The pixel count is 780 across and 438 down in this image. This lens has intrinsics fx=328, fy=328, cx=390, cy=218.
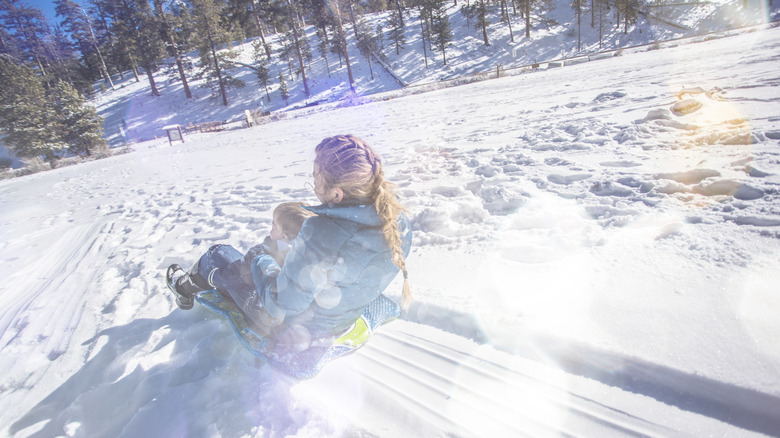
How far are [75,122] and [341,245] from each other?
2731 cm

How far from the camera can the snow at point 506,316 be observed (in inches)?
54.6

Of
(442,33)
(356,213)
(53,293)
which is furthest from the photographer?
(442,33)

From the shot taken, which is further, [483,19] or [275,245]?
[483,19]

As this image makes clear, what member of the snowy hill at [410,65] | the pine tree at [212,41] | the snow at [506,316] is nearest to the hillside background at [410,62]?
the snowy hill at [410,65]

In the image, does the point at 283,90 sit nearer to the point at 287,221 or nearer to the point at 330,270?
the point at 287,221

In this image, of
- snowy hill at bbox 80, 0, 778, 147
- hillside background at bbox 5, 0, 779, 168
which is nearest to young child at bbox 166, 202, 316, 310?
hillside background at bbox 5, 0, 779, 168

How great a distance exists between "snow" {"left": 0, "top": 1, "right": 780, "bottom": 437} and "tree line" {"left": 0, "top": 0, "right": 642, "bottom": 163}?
28.9 m

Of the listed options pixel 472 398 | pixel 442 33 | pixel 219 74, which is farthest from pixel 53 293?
pixel 442 33

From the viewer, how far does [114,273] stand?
3.11m

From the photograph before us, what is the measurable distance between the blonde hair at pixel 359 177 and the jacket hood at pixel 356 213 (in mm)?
→ 24

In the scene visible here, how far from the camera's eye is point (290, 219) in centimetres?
175

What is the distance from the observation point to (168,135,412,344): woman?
125 centimetres

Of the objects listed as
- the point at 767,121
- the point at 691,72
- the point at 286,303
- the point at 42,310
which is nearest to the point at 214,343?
the point at 286,303

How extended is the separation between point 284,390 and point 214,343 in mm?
618
